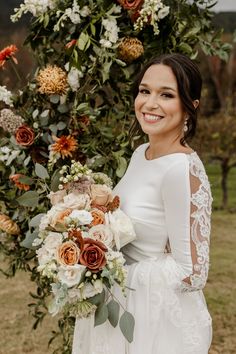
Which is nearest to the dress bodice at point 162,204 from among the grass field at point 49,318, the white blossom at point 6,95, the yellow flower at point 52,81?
the yellow flower at point 52,81

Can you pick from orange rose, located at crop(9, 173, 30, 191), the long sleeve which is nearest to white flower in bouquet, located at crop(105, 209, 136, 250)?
the long sleeve

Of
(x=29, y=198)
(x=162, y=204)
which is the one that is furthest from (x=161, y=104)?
(x=29, y=198)

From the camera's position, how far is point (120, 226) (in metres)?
1.99

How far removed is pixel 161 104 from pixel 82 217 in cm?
48

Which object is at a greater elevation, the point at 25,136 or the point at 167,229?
the point at 25,136

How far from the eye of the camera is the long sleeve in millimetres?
1974

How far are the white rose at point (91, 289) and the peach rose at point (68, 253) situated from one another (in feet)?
0.31

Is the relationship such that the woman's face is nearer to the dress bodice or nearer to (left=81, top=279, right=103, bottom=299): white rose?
the dress bodice

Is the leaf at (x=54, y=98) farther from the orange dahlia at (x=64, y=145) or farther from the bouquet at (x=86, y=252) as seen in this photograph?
the bouquet at (x=86, y=252)

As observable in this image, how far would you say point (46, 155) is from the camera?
2.77 metres

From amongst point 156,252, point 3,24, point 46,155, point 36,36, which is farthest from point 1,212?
point 3,24

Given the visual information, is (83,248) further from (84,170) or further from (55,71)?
(55,71)

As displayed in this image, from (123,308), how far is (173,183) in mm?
447

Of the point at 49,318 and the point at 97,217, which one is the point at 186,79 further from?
the point at 49,318
